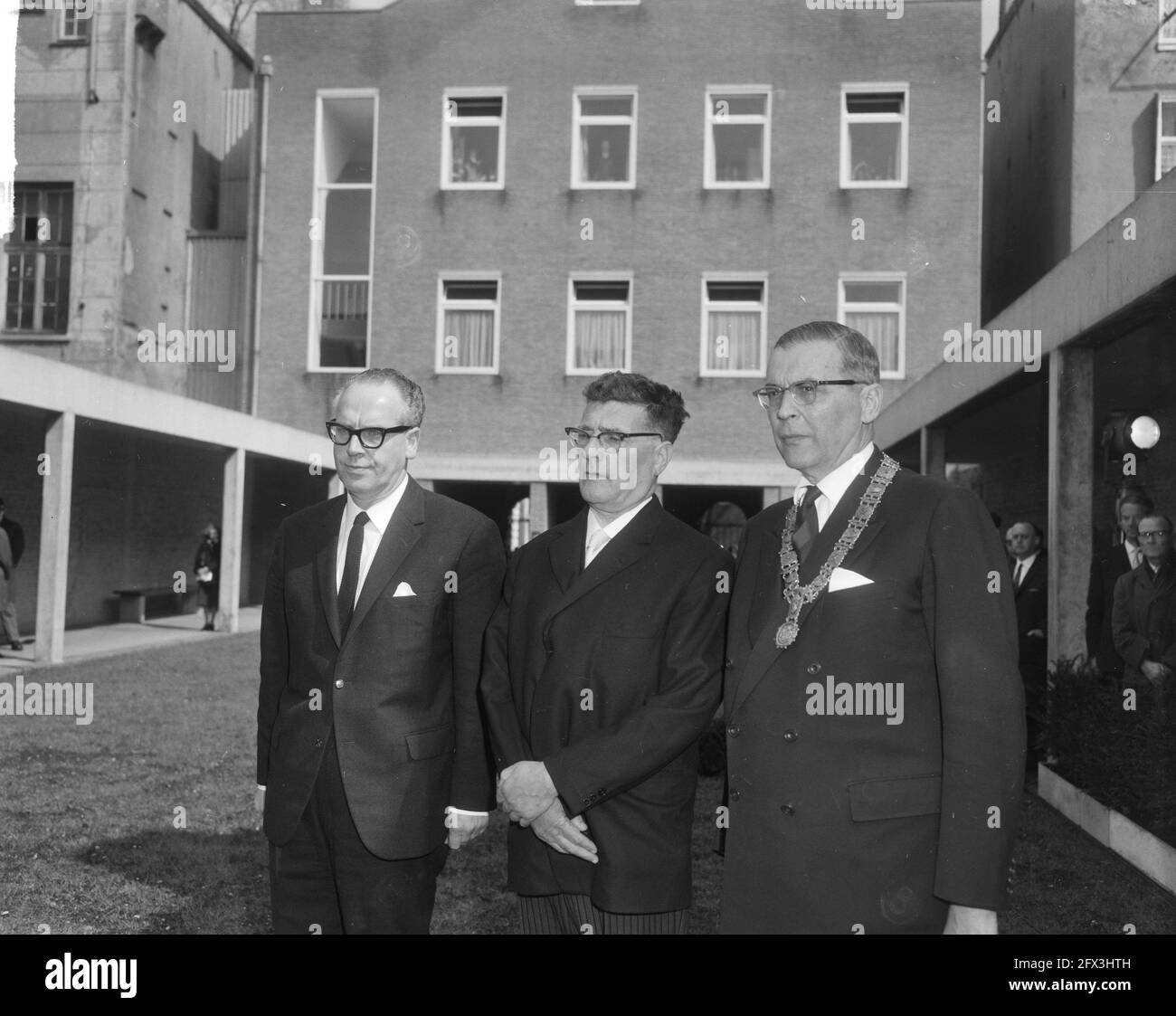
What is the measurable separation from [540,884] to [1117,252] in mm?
5383

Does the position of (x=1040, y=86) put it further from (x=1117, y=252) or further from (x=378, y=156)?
(x=1117, y=252)

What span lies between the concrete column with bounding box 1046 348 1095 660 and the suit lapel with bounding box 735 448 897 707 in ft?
19.3

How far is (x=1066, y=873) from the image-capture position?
5.91m

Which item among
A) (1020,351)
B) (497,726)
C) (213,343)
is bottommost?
(497,726)

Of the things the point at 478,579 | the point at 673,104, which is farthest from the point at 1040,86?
the point at 478,579

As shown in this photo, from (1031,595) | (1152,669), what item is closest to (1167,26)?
(1031,595)

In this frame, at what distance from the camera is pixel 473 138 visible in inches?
850

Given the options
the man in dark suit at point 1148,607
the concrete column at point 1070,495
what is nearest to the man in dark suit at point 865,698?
the man in dark suit at point 1148,607

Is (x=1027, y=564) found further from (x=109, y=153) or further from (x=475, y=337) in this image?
(x=109, y=153)

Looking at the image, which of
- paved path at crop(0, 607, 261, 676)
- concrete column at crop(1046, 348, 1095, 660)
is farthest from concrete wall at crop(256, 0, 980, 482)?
concrete column at crop(1046, 348, 1095, 660)

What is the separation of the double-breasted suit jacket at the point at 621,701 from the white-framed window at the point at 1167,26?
16936 mm

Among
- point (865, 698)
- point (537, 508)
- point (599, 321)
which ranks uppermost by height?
point (599, 321)

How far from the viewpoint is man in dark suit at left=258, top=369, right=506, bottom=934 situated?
310 cm

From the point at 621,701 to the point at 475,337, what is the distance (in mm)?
19155
